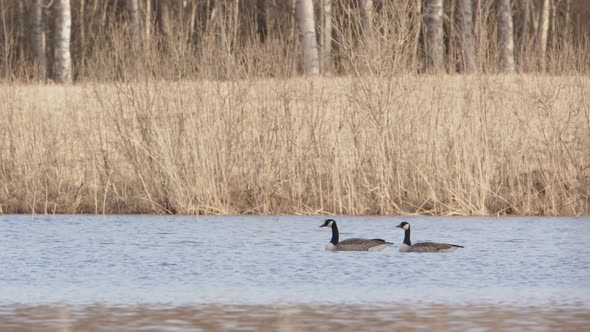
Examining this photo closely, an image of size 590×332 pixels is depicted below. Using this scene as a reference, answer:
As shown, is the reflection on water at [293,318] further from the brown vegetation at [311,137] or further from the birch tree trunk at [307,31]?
the birch tree trunk at [307,31]

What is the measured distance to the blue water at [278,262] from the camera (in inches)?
350

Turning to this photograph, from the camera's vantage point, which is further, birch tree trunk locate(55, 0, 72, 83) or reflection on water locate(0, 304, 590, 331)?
birch tree trunk locate(55, 0, 72, 83)

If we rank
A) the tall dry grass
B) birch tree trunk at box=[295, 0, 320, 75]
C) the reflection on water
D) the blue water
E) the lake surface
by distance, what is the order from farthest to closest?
birch tree trunk at box=[295, 0, 320, 75] < the tall dry grass < the blue water < the lake surface < the reflection on water

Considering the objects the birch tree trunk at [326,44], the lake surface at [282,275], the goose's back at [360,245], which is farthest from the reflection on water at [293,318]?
the birch tree trunk at [326,44]

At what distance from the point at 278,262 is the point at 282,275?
0.85 m

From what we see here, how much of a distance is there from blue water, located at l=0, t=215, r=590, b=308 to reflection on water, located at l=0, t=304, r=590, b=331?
29 cm

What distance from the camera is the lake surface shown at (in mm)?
7844

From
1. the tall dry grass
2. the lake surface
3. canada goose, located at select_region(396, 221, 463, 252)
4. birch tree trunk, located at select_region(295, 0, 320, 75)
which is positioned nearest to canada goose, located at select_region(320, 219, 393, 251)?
the lake surface

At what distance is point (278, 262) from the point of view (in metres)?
10.8

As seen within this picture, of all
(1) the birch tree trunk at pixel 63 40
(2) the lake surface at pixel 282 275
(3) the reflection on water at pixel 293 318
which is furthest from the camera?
(1) the birch tree trunk at pixel 63 40

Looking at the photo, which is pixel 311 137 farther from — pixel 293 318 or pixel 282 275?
pixel 293 318

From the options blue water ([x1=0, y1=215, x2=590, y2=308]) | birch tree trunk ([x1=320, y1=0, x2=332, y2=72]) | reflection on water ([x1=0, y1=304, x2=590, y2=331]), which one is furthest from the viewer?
birch tree trunk ([x1=320, y1=0, x2=332, y2=72])

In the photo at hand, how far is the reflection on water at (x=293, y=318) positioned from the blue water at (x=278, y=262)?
0.29 m

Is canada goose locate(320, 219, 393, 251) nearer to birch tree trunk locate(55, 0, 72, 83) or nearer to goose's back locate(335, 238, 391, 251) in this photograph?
goose's back locate(335, 238, 391, 251)
